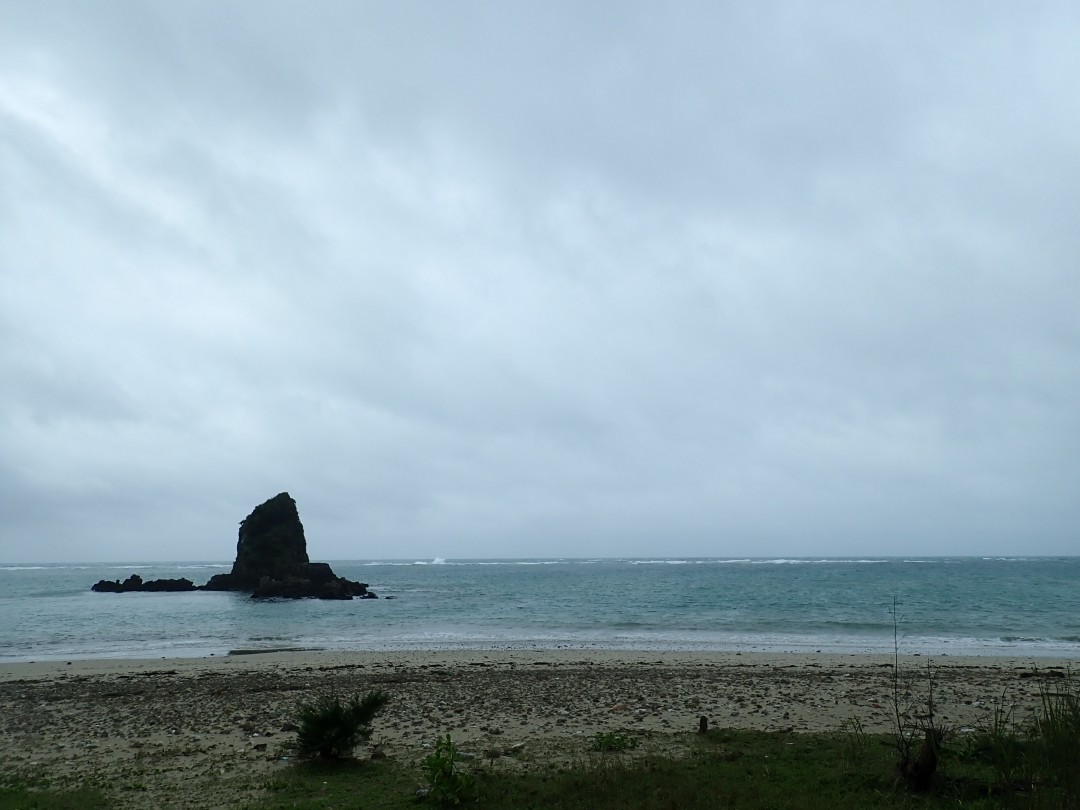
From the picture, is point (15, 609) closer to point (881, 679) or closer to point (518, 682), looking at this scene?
point (518, 682)

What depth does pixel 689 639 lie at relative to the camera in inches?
1550

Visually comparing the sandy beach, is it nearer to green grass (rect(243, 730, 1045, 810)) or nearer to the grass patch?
the grass patch

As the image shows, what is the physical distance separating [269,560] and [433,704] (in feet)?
311

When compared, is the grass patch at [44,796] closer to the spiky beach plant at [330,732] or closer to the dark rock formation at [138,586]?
the spiky beach plant at [330,732]

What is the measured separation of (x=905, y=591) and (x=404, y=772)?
82.8m

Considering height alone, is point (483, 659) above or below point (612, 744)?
below

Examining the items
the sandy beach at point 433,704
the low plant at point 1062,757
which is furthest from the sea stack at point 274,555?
the low plant at point 1062,757

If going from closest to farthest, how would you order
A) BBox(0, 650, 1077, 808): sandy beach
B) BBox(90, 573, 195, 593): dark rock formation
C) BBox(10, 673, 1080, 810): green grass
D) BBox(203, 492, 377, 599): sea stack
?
1. BBox(10, 673, 1080, 810): green grass
2. BBox(0, 650, 1077, 808): sandy beach
3. BBox(203, 492, 377, 599): sea stack
4. BBox(90, 573, 195, 593): dark rock formation

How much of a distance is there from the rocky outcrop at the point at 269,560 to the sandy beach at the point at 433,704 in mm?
68387

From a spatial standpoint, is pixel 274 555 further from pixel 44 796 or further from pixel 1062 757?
pixel 1062 757

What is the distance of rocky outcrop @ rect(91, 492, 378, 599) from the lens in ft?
319

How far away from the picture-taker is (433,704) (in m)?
18.8

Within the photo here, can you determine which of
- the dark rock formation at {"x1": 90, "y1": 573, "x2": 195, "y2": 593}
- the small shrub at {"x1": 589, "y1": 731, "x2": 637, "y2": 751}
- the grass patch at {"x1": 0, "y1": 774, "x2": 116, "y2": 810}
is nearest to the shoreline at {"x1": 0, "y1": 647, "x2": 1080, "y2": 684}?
the small shrub at {"x1": 589, "y1": 731, "x2": 637, "y2": 751}

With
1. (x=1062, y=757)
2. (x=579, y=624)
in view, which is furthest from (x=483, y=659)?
(x=1062, y=757)
